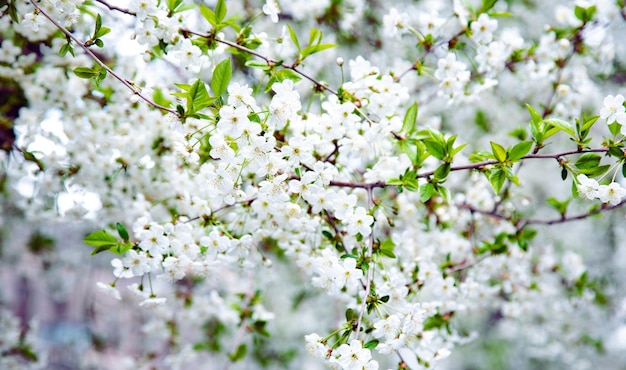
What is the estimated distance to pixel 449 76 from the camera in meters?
1.95

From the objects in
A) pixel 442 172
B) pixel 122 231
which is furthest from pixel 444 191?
pixel 122 231

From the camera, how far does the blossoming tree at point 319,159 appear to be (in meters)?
1.43

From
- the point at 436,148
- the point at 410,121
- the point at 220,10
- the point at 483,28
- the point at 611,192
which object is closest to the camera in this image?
the point at 611,192

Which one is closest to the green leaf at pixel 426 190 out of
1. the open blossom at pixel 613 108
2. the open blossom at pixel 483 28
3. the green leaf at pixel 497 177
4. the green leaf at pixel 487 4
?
the green leaf at pixel 497 177

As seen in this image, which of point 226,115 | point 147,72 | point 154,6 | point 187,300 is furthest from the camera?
point 187,300

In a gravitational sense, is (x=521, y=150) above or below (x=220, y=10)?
below

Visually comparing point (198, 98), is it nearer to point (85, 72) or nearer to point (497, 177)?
point (85, 72)

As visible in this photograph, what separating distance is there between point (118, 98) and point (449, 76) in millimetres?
1426

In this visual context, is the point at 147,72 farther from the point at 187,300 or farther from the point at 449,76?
the point at 449,76

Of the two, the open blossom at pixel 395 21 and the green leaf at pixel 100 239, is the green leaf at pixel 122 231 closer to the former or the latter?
the green leaf at pixel 100 239

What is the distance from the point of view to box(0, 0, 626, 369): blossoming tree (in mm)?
1435

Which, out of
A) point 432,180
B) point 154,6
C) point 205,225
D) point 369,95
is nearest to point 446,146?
point 432,180

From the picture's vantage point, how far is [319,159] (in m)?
1.66

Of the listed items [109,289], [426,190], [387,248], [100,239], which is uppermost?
[426,190]
